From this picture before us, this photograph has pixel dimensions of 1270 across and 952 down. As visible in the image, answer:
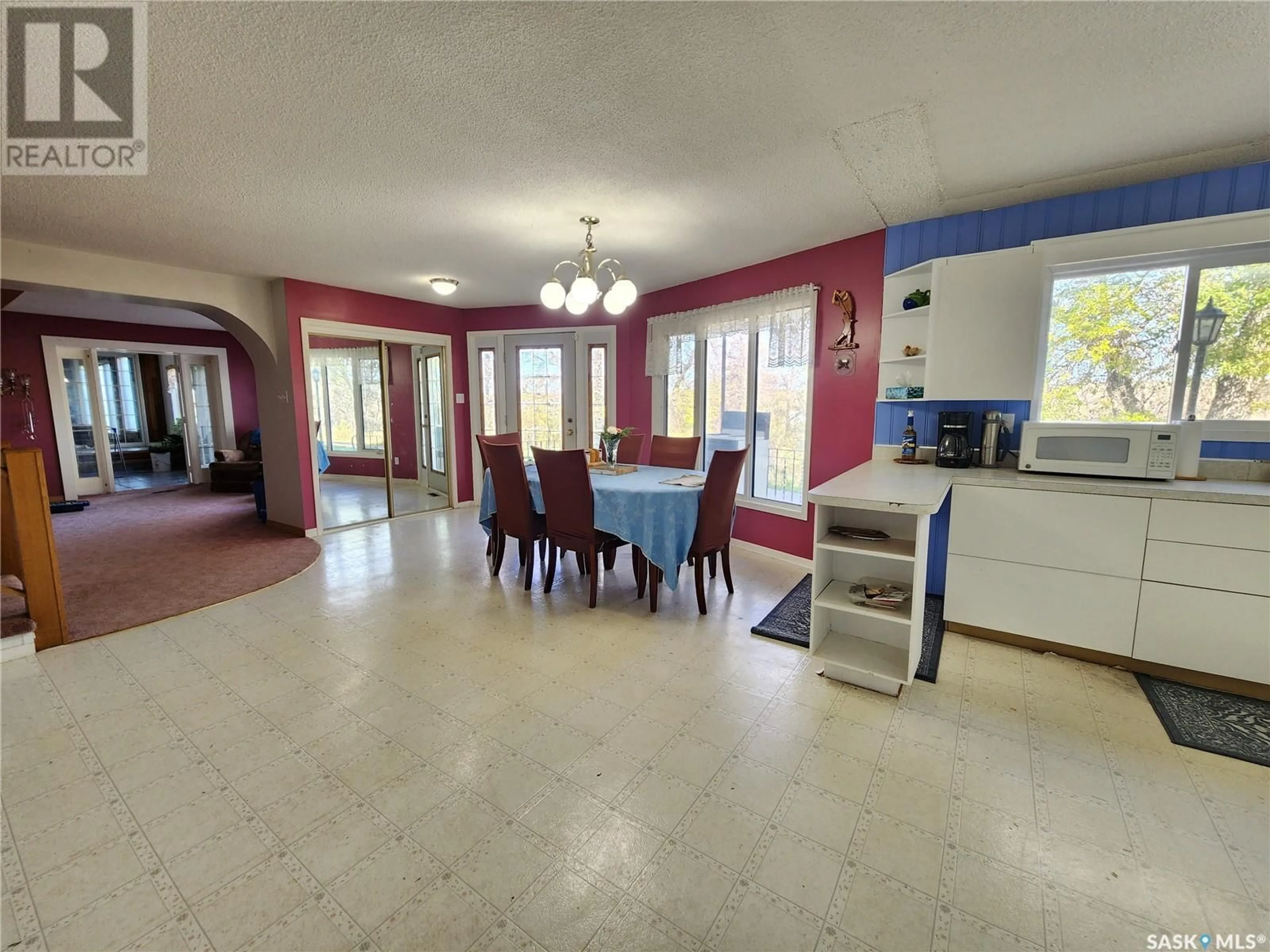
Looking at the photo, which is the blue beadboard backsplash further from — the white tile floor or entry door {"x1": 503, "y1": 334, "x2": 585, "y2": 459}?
entry door {"x1": 503, "y1": 334, "x2": 585, "y2": 459}

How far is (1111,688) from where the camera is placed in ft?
7.11

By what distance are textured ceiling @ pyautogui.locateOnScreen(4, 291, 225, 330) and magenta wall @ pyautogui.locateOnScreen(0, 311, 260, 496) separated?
0.31 feet

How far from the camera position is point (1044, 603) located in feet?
7.77

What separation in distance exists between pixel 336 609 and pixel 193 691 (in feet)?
2.85

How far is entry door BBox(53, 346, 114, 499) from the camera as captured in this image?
6.29 m

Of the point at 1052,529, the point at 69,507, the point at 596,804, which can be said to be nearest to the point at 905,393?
the point at 1052,529

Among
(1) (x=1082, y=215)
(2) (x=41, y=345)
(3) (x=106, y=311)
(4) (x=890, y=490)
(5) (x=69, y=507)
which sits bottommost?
(5) (x=69, y=507)

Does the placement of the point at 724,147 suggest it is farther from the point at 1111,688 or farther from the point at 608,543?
the point at 1111,688

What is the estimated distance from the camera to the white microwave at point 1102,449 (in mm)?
2209

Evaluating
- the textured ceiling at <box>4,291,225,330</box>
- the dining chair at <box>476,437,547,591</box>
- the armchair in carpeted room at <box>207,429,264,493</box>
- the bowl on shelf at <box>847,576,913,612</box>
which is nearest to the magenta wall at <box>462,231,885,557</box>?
the bowl on shelf at <box>847,576,913,612</box>

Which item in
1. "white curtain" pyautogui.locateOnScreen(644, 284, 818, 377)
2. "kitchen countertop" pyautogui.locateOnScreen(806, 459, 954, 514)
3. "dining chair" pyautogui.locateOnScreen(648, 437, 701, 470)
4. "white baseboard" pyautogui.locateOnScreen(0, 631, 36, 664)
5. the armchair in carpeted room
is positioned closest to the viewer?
"kitchen countertop" pyautogui.locateOnScreen(806, 459, 954, 514)

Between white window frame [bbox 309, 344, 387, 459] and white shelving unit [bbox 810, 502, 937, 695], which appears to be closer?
white shelving unit [bbox 810, 502, 937, 695]

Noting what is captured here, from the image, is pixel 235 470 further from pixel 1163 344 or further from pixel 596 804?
pixel 1163 344

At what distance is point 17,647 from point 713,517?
3.57 m
